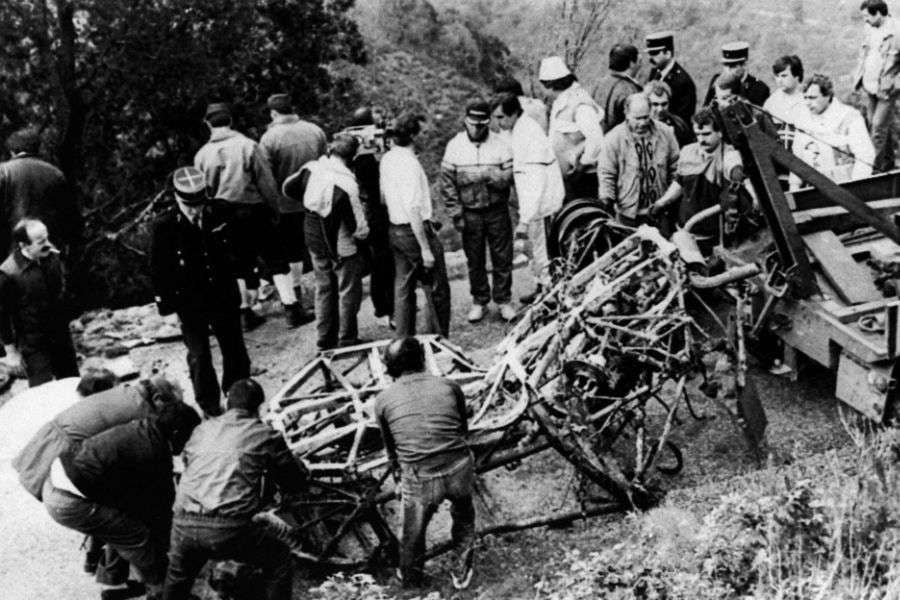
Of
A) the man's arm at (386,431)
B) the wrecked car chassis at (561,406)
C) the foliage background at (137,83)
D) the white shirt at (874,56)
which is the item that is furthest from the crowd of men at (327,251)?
the foliage background at (137,83)

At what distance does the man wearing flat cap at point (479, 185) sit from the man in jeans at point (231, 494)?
132 inches

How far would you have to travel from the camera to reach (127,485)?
5.82 meters

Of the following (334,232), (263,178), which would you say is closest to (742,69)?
(334,232)

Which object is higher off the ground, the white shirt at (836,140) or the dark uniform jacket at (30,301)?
the white shirt at (836,140)

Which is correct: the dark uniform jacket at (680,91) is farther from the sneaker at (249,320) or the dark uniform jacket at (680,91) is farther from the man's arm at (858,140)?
the sneaker at (249,320)

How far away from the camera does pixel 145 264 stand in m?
11.6

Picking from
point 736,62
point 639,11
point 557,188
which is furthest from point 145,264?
point 639,11

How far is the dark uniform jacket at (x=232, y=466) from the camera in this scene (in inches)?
212

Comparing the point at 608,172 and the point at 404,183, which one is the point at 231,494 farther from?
the point at 608,172

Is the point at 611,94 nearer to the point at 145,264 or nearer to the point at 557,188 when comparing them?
the point at 557,188

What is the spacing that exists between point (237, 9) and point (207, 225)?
503 centimetres

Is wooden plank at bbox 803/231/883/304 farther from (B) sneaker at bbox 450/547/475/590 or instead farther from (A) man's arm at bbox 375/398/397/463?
(A) man's arm at bbox 375/398/397/463

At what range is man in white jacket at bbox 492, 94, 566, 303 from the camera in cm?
847

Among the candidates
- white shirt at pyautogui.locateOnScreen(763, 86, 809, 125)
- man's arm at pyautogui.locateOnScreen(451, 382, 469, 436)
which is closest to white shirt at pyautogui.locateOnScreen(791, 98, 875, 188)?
white shirt at pyautogui.locateOnScreen(763, 86, 809, 125)
